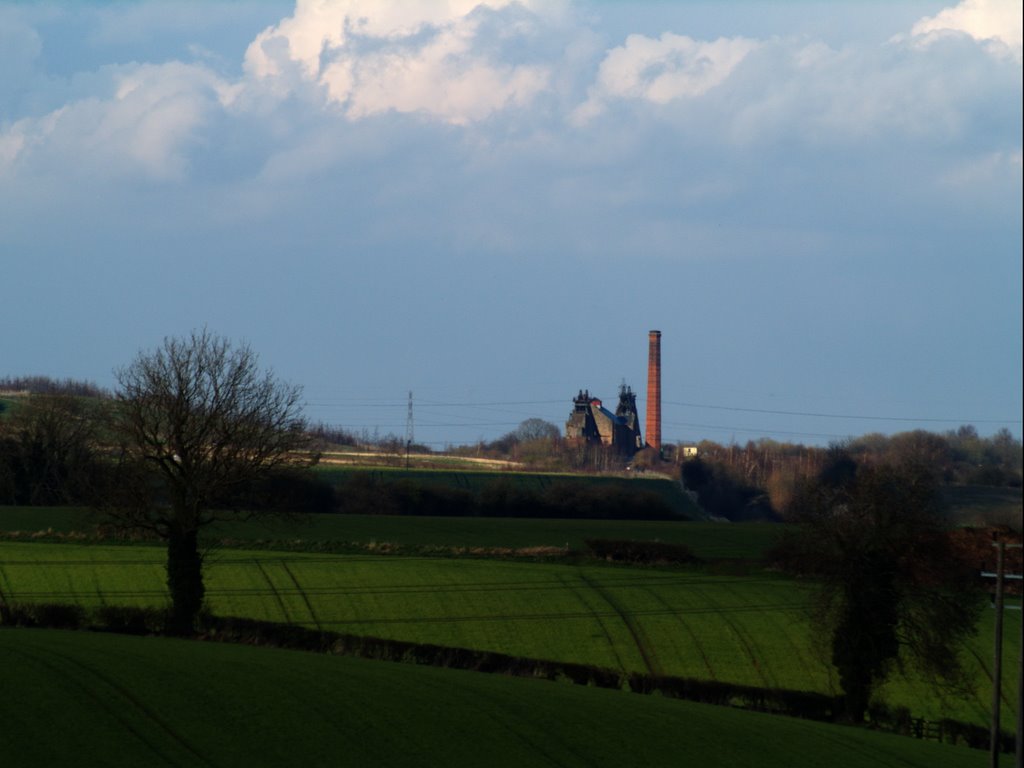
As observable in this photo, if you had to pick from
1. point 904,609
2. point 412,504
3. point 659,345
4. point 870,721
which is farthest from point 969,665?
point 659,345

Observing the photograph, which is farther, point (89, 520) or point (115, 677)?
point (89, 520)

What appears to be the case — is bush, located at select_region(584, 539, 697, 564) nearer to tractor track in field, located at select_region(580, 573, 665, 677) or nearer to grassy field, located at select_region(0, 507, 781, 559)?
grassy field, located at select_region(0, 507, 781, 559)

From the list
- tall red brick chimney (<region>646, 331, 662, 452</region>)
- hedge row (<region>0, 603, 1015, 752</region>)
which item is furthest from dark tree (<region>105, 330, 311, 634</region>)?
tall red brick chimney (<region>646, 331, 662, 452</region>)

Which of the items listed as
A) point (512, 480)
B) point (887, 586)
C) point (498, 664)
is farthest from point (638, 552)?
point (512, 480)

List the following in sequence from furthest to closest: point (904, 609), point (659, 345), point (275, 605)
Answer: point (659, 345), point (275, 605), point (904, 609)

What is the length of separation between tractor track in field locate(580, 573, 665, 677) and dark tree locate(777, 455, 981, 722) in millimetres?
5725

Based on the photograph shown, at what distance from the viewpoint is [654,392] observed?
434ft

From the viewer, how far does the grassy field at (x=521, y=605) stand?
128 feet

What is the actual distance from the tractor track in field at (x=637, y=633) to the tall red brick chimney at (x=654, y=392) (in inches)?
3290

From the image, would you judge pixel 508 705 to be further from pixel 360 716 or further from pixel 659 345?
pixel 659 345

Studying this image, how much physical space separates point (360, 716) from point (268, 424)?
20.5 metres

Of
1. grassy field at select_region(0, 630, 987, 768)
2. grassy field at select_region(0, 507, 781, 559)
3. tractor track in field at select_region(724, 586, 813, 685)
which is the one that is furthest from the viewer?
grassy field at select_region(0, 507, 781, 559)

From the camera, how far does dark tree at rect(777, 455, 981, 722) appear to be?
3744 centimetres

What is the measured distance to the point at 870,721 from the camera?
119ft
